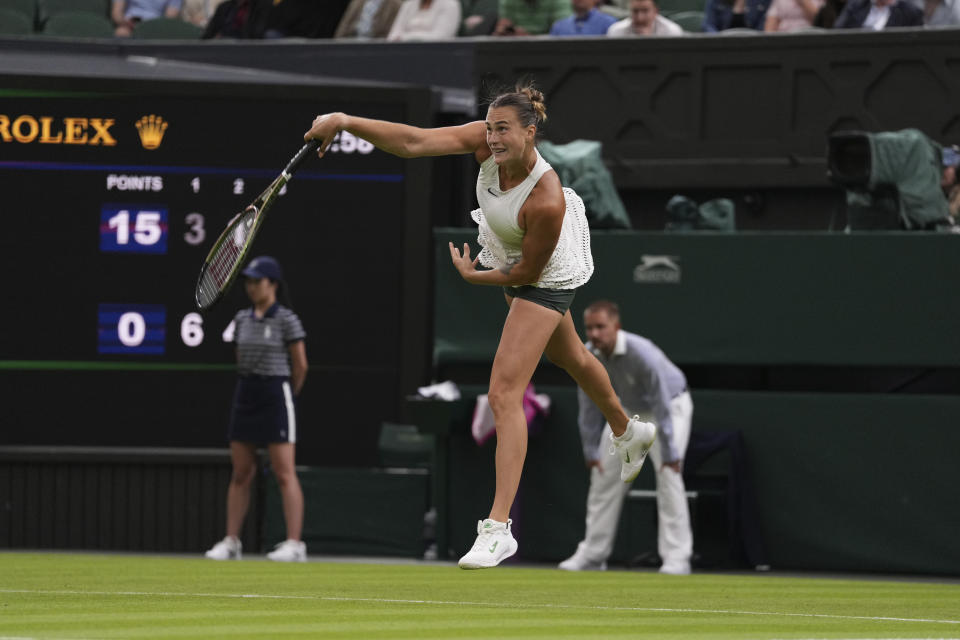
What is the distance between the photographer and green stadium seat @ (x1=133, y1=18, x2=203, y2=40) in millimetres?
16156

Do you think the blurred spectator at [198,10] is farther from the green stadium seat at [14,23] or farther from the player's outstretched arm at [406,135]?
the player's outstretched arm at [406,135]

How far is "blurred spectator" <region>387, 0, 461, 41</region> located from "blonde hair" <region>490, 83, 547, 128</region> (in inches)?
316

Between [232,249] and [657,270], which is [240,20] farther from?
[232,249]

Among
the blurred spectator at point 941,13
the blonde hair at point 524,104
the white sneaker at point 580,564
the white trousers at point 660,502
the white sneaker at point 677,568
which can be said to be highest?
the blurred spectator at point 941,13

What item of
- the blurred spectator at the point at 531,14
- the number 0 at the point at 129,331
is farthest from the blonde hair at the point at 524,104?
the blurred spectator at the point at 531,14

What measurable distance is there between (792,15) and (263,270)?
485cm

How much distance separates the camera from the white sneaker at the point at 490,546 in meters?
6.62

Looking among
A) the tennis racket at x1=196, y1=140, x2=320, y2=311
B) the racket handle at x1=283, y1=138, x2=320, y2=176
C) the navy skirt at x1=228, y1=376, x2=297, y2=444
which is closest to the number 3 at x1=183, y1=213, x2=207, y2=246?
the navy skirt at x1=228, y1=376, x2=297, y2=444

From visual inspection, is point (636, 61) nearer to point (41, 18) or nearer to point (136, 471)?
point (136, 471)

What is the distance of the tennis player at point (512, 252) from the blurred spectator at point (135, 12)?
34.2ft

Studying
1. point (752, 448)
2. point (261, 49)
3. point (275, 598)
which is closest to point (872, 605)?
point (275, 598)

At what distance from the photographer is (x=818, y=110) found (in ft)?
42.9

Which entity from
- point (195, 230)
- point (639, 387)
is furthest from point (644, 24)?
point (195, 230)

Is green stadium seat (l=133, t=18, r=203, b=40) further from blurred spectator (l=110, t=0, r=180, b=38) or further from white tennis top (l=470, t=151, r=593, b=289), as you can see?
white tennis top (l=470, t=151, r=593, b=289)
